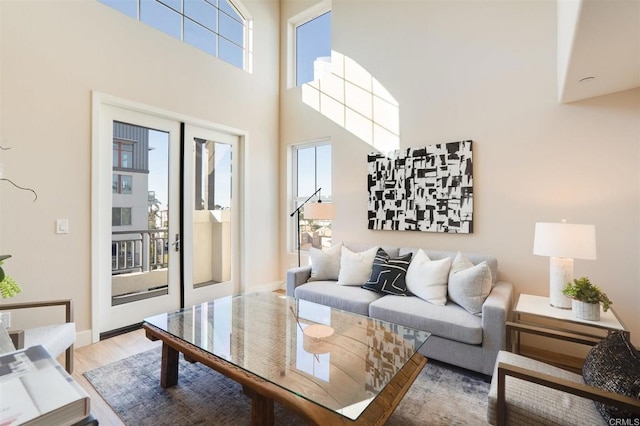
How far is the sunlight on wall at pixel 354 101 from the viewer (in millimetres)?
3652

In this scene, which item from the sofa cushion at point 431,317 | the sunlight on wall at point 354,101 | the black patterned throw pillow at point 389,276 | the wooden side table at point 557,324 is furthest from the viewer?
the sunlight on wall at point 354,101

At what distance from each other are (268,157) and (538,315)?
3.73m

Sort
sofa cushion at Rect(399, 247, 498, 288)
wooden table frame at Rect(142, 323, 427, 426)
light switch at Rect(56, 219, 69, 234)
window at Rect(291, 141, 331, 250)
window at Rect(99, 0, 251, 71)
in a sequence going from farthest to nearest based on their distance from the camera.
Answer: window at Rect(291, 141, 331, 250)
window at Rect(99, 0, 251, 71)
sofa cushion at Rect(399, 247, 498, 288)
light switch at Rect(56, 219, 69, 234)
wooden table frame at Rect(142, 323, 427, 426)

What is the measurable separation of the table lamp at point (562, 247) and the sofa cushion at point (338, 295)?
4.62 ft

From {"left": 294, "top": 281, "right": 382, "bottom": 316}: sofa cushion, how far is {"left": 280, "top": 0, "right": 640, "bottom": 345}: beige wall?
87 centimetres

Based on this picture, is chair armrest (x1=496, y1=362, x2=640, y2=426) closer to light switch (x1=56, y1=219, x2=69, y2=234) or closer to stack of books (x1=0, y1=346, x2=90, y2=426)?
stack of books (x1=0, y1=346, x2=90, y2=426)

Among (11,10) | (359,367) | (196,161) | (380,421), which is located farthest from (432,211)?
(11,10)

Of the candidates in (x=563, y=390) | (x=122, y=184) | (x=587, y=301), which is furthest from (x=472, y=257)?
(x=122, y=184)

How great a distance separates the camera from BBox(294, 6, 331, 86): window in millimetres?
4422

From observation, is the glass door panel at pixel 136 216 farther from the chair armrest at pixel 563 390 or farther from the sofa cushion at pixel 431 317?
the chair armrest at pixel 563 390

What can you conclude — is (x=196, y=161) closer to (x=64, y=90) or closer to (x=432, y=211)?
(x=64, y=90)

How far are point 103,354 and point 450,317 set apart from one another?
9.62 ft

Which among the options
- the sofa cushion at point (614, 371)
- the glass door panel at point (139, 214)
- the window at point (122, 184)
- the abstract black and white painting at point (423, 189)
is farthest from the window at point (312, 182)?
the sofa cushion at point (614, 371)

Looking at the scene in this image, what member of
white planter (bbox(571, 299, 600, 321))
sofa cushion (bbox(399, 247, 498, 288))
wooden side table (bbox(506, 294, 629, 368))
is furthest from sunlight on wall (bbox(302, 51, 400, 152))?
white planter (bbox(571, 299, 600, 321))
